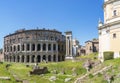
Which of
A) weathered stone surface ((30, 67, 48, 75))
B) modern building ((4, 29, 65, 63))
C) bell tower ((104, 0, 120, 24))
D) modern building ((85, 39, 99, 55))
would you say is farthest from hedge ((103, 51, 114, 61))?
modern building ((85, 39, 99, 55))

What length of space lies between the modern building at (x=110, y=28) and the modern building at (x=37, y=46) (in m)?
56.7

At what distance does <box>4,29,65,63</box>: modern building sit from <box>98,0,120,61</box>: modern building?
56.7 metres

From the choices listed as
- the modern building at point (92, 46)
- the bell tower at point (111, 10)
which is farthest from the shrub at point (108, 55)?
the modern building at point (92, 46)

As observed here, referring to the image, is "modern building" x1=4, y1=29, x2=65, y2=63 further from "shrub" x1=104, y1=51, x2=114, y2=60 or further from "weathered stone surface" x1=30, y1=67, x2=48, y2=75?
"shrub" x1=104, y1=51, x2=114, y2=60

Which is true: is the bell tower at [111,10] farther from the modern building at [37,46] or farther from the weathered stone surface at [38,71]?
the modern building at [37,46]

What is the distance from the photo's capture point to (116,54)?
58.4m

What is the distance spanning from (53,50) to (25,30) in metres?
17.4

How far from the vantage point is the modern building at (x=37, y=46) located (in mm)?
122250

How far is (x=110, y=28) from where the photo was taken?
6309 cm

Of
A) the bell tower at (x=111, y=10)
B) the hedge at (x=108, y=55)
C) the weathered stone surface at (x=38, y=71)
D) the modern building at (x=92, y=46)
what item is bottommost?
the weathered stone surface at (x=38, y=71)

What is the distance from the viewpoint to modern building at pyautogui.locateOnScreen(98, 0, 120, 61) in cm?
6106

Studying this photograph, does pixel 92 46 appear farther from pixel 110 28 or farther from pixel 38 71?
pixel 110 28

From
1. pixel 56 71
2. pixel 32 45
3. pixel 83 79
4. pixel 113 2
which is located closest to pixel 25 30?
pixel 32 45

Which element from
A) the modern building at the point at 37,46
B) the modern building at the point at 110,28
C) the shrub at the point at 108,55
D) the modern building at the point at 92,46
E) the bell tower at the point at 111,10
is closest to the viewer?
the shrub at the point at 108,55
